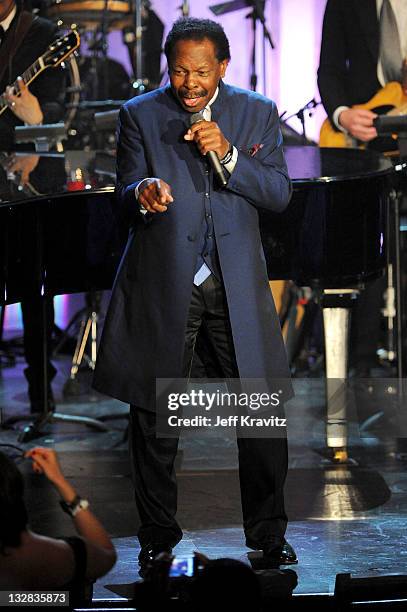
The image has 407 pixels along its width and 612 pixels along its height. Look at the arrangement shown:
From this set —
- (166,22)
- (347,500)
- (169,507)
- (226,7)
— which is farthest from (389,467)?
(166,22)

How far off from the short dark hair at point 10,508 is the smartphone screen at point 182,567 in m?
0.40

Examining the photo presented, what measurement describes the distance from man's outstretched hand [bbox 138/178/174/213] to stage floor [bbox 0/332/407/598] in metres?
1.19

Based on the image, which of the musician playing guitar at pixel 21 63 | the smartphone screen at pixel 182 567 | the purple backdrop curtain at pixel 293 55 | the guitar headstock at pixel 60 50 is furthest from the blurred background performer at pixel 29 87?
the smartphone screen at pixel 182 567

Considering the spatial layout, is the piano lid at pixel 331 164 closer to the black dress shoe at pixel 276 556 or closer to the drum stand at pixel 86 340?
the black dress shoe at pixel 276 556

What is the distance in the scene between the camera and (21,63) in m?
6.32

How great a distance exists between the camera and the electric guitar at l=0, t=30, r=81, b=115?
20.4 ft

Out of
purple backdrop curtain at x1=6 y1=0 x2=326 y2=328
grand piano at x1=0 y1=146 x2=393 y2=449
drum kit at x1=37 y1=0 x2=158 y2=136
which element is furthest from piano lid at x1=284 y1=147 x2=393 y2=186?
purple backdrop curtain at x1=6 y1=0 x2=326 y2=328

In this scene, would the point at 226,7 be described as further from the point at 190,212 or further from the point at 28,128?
the point at 190,212

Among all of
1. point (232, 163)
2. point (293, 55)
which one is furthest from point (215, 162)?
point (293, 55)

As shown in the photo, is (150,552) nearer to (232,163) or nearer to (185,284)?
(185,284)

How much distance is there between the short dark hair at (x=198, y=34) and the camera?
13.1 feet

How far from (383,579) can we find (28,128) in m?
3.52

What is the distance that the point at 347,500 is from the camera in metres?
5.21

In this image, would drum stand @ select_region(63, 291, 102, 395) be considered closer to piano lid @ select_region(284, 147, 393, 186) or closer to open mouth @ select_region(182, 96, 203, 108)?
piano lid @ select_region(284, 147, 393, 186)
